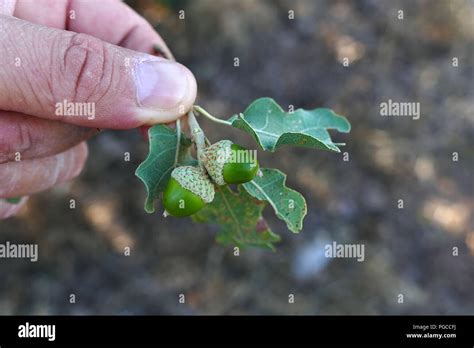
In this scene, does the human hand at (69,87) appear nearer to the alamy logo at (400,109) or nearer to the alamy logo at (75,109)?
the alamy logo at (75,109)

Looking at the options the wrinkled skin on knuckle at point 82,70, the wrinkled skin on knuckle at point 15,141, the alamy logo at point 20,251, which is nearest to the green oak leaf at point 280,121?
the wrinkled skin on knuckle at point 82,70

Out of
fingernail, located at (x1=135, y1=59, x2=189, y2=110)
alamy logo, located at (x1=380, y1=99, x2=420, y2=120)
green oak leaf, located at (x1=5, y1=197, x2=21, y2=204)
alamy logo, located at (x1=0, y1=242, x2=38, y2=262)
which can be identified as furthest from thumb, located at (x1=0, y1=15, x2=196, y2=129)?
alamy logo, located at (x1=380, y1=99, x2=420, y2=120)

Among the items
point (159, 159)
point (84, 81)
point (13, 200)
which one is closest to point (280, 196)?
point (159, 159)

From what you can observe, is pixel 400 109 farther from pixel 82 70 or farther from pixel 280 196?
pixel 82 70

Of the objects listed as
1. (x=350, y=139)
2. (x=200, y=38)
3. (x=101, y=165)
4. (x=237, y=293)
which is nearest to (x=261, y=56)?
(x=200, y=38)

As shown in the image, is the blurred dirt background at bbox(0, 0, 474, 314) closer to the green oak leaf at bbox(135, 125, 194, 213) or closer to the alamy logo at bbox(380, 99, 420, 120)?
the alamy logo at bbox(380, 99, 420, 120)

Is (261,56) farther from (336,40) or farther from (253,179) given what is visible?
(253,179)
